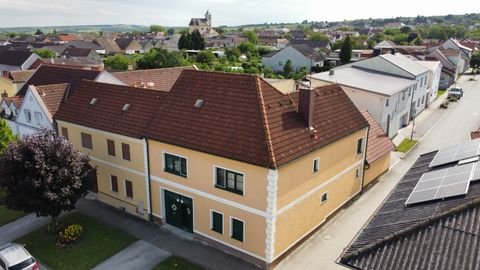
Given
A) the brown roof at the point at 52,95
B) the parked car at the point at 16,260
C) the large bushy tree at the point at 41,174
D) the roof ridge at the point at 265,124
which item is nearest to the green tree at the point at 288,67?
the brown roof at the point at 52,95

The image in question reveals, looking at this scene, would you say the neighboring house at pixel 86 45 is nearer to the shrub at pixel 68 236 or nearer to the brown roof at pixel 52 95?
the brown roof at pixel 52 95

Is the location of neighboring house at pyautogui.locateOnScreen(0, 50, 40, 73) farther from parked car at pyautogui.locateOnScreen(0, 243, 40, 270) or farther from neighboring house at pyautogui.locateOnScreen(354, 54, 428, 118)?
parked car at pyautogui.locateOnScreen(0, 243, 40, 270)

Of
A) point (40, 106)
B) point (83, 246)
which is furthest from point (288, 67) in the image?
point (83, 246)

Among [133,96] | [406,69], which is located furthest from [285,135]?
[406,69]

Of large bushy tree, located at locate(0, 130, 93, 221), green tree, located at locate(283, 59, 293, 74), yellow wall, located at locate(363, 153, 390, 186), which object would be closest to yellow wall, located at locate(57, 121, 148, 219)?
large bushy tree, located at locate(0, 130, 93, 221)

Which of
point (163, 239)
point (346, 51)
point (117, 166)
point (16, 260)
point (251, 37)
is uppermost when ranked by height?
point (346, 51)

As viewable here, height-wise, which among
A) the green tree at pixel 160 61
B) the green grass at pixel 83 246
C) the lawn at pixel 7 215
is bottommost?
the lawn at pixel 7 215

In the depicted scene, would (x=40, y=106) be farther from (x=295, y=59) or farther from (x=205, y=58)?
(x=205, y=58)
